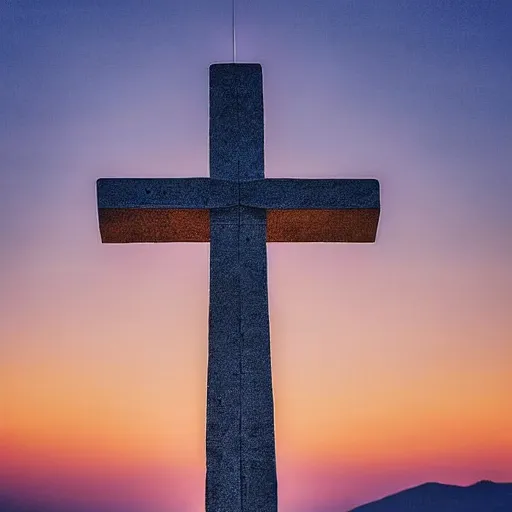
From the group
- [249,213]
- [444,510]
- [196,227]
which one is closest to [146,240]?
[196,227]

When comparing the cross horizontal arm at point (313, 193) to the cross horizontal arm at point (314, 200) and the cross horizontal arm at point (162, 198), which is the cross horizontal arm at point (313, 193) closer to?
the cross horizontal arm at point (314, 200)

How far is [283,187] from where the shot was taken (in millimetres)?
8820

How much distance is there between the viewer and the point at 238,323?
8.27 m

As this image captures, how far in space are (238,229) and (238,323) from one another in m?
0.90

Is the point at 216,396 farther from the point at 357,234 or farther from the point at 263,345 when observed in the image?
the point at 357,234

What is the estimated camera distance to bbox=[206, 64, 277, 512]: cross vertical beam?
7984 mm

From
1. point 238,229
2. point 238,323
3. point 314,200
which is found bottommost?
A: point 238,323

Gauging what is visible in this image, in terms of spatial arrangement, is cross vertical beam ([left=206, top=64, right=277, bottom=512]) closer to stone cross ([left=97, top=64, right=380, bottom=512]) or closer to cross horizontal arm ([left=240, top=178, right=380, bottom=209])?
stone cross ([left=97, top=64, right=380, bottom=512])

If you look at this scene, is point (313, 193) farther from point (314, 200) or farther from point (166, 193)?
point (166, 193)

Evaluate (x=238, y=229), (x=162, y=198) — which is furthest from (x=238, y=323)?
(x=162, y=198)

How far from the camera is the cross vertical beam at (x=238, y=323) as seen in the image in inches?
314

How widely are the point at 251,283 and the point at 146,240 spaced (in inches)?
61.3

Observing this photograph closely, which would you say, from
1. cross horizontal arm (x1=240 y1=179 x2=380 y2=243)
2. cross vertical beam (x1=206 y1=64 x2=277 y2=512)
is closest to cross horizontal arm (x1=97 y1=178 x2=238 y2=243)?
cross vertical beam (x1=206 y1=64 x2=277 y2=512)

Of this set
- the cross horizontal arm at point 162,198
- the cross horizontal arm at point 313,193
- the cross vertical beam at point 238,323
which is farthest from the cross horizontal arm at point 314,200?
the cross horizontal arm at point 162,198
